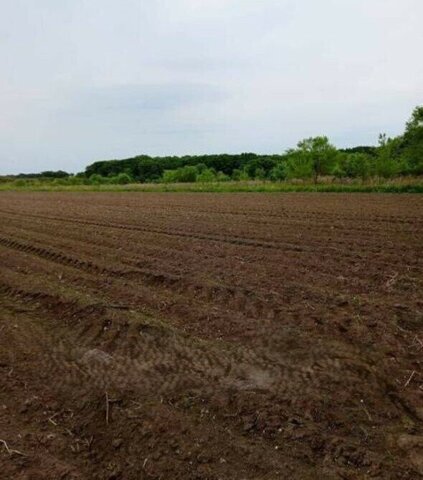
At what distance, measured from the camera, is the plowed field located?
3.31 meters

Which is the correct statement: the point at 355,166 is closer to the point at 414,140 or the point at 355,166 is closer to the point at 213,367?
the point at 414,140

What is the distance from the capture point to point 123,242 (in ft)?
37.7

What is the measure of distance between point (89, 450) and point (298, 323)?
2.93 metres

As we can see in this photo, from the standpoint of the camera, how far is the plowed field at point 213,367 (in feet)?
10.9

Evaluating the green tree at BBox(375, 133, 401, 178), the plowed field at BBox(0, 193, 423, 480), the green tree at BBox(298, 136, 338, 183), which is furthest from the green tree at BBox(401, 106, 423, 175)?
the plowed field at BBox(0, 193, 423, 480)

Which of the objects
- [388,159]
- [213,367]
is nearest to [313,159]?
[388,159]

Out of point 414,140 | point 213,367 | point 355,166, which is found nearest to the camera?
point 213,367

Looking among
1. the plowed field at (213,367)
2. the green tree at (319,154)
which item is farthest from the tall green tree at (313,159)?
the plowed field at (213,367)

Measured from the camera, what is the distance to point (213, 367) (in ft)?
15.0

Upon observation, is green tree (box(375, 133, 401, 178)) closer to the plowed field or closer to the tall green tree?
the tall green tree

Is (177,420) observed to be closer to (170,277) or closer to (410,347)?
(410,347)

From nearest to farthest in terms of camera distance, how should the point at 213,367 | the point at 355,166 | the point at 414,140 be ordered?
1. the point at 213,367
2. the point at 414,140
3. the point at 355,166

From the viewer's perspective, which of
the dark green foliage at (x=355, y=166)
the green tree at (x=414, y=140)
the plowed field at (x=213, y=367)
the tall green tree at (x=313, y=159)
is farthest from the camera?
the tall green tree at (x=313, y=159)

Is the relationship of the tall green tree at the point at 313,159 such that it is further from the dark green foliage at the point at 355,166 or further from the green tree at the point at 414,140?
the green tree at the point at 414,140
